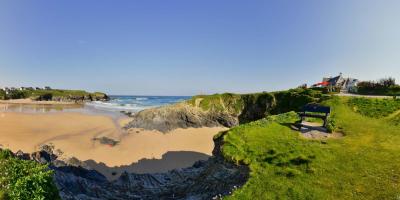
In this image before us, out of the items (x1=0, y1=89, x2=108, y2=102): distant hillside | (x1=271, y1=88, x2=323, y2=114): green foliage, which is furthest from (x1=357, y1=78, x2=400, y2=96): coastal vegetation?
(x1=0, y1=89, x2=108, y2=102): distant hillside

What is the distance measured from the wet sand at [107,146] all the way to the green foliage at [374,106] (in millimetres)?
17212

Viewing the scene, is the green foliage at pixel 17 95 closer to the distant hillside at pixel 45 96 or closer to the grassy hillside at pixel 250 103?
the distant hillside at pixel 45 96

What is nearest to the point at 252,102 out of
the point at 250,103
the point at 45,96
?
the point at 250,103

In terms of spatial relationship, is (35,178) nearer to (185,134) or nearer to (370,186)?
(370,186)

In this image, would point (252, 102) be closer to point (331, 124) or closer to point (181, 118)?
point (181, 118)

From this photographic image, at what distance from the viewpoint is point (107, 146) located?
3331 centimetres

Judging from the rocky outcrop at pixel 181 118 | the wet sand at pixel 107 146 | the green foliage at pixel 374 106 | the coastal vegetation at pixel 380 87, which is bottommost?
the wet sand at pixel 107 146

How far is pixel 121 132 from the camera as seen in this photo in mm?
43656

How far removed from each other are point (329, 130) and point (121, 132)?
33.2m

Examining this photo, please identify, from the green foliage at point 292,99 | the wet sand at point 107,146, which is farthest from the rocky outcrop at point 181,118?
Result: the green foliage at point 292,99

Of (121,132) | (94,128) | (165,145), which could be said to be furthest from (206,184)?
(94,128)

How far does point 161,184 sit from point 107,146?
632 inches

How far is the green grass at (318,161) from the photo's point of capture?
1263 cm

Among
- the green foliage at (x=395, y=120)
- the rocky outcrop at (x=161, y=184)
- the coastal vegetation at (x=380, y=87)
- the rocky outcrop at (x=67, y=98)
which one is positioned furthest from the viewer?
the rocky outcrop at (x=67, y=98)
